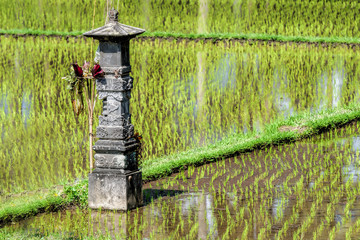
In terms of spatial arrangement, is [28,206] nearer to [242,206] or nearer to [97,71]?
[97,71]

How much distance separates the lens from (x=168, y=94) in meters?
11.2

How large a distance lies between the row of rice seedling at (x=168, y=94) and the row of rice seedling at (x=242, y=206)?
968 millimetres

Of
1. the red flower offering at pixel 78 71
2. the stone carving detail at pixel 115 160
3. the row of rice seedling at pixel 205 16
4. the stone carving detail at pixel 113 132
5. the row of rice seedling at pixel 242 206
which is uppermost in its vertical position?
the row of rice seedling at pixel 205 16

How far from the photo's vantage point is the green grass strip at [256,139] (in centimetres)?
692

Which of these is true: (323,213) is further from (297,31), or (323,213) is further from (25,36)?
(25,36)

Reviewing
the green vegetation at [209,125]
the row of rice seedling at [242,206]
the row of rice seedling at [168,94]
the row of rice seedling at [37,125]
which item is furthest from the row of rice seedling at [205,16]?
the row of rice seedling at [242,206]

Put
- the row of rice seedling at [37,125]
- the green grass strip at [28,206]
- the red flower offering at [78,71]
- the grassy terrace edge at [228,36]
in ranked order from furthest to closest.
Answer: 1. the grassy terrace edge at [228,36]
2. the row of rice seedling at [37,125]
3. the red flower offering at [78,71]
4. the green grass strip at [28,206]

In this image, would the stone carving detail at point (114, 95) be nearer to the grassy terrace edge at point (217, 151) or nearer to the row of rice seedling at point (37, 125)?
the grassy terrace edge at point (217, 151)

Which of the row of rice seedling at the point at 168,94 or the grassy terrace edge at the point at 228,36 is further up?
the grassy terrace edge at the point at 228,36

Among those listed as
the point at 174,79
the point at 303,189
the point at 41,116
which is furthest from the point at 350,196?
the point at 174,79

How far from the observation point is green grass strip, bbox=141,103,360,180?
6922 mm

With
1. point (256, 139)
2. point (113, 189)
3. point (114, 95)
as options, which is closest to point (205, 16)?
point (256, 139)

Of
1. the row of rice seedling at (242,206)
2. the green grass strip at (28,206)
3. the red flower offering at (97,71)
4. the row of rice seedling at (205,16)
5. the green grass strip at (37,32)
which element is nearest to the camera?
the row of rice seedling at (242,206)

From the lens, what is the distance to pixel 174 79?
12.6 meters
